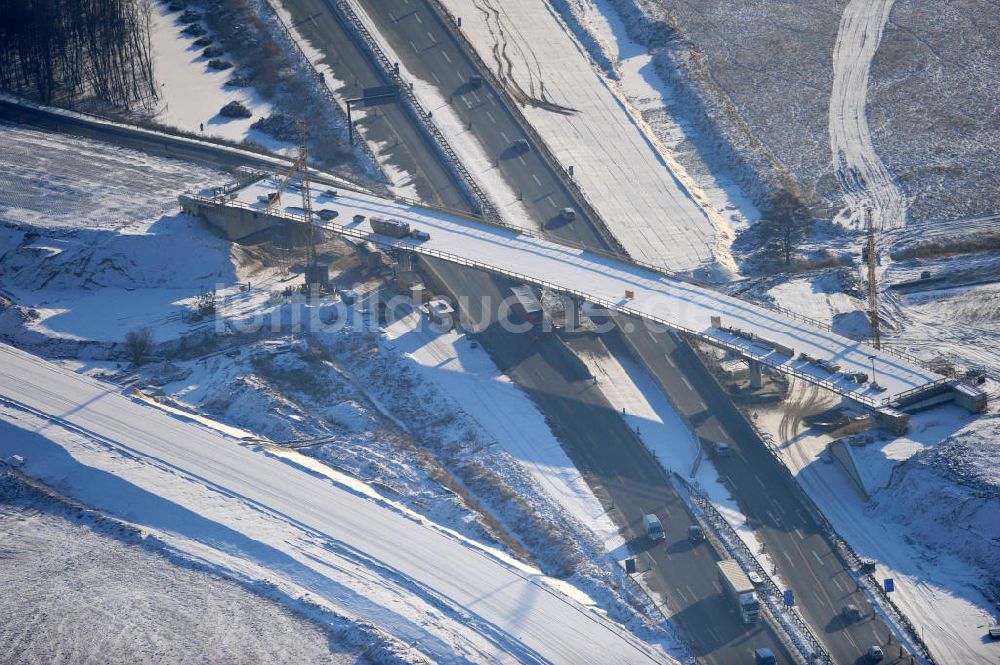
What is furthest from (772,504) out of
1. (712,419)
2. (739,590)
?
(739,590)

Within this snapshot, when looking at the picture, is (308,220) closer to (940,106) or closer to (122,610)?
(122,610)

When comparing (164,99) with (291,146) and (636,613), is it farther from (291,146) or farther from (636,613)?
(636,613)

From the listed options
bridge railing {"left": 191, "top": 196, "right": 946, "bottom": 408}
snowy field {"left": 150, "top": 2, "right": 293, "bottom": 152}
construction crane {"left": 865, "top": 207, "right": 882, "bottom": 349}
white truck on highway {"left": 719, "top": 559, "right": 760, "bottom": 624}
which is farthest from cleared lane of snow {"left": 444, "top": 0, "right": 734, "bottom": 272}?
white truck on highway {"left": 719, "top": 559, "right": 760, "bottom": 624}

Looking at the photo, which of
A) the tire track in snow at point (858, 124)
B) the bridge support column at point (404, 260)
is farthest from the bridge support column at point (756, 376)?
the bridge support column at point (404, 260)

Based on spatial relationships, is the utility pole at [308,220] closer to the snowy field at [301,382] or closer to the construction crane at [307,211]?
the construction crane at [307,211]

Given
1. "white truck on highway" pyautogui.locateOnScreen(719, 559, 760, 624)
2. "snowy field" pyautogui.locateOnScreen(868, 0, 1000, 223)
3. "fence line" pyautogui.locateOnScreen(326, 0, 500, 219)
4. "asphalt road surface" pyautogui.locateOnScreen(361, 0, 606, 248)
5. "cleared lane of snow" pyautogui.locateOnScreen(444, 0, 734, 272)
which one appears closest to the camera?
"white truck on highway" pyautogui.locateOnScreen(719, 559, 760, 624)

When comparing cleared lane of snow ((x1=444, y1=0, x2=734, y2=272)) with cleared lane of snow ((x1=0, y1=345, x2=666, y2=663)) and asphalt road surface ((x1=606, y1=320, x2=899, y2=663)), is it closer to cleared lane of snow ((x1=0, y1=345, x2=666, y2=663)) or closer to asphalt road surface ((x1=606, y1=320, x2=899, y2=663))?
asphalt road surface ((x1=606, y1=320, x2=899, y2=663))
